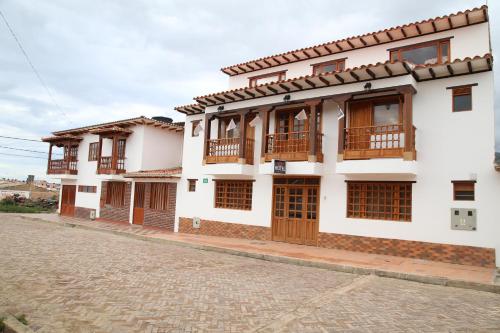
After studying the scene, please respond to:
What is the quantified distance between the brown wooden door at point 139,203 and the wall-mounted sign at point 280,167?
10077mm

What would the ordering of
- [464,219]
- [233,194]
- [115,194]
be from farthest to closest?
[115,194] → [233,194] → [464,219]

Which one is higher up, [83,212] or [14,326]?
[83,212]

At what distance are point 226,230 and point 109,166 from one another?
1052 cm

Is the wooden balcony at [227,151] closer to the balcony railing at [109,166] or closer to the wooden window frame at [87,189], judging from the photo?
the balcony railing at [109,166]

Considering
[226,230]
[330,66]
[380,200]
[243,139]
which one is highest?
[330,66]

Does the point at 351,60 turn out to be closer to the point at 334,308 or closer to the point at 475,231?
the point at 475,231

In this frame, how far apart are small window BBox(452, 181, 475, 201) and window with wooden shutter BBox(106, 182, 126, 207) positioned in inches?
698

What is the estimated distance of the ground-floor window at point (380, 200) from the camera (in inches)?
469

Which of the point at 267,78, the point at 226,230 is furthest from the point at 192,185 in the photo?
the point at 267,78

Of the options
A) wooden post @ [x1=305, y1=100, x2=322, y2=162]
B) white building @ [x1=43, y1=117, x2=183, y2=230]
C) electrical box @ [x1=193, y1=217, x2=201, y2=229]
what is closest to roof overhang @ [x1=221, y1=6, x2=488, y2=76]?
wooden post @ [x1=305, y1=100, x2=322, y2=162]

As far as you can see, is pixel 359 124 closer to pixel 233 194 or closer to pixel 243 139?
pixel 243 139

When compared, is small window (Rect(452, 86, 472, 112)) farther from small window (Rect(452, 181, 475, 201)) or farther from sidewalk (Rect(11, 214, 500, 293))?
sidewalk (Rect(11, 214, 500, 293))

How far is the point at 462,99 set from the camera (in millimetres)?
11297

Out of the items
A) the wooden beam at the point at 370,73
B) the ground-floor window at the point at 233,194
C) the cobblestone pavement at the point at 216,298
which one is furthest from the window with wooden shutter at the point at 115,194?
the wooden beam at the point at 370,73
